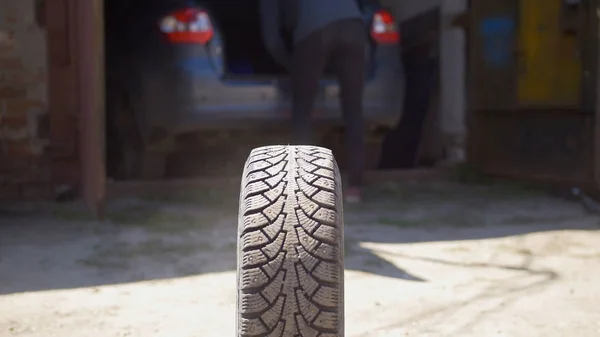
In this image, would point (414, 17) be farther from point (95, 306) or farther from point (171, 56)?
point (95, 306)

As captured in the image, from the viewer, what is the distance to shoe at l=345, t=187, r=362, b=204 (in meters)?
5.83

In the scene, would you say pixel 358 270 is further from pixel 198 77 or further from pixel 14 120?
pixel 14 120

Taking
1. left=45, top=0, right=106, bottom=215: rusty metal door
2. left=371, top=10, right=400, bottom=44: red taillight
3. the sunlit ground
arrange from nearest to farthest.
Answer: the sunlit ground < left=45, top=0, right=106, bottom=215: rusty metal door < left=371, top=10, right=400, bottom=44: red taillight

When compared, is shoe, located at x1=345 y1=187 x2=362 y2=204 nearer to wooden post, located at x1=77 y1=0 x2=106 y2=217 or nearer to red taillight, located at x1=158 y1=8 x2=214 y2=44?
red taillight, located at x1=158 y1=8 x2=214 y2=44

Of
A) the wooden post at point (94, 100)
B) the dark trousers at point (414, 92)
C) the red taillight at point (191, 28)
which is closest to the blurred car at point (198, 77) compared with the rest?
the red taillight at point (191, 28)

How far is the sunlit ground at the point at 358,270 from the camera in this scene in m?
3.24

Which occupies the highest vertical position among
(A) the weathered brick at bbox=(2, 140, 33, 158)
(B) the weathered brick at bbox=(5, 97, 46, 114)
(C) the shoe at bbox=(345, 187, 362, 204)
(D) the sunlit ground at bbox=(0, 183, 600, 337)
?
(B) the weathered brick at bbox=(5, 97, 46, 114)

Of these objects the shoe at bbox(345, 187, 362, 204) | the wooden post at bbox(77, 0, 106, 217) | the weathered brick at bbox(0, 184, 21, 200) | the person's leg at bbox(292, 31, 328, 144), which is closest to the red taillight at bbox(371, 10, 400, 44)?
the person's leg at bbox(292, 31, 328, 144)

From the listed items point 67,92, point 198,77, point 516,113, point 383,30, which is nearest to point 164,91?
point 198,77

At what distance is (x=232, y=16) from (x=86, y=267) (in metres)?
2.83

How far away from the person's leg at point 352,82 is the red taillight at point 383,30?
47 cm

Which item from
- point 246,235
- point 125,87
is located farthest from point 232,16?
point 246,235

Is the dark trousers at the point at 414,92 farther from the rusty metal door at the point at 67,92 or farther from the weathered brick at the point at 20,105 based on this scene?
the weathered brick at the point at 20,105

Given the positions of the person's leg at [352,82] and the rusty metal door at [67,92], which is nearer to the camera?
the person's leg at [352,82]
